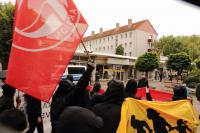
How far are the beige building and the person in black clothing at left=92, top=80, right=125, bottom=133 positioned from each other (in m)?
61.8

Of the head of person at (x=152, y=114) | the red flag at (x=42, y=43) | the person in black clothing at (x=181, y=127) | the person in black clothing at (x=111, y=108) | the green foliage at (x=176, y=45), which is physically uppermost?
the green foliage at (x=176, y=45)

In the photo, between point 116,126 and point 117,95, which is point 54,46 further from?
point 116,126

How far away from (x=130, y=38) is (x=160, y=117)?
6676 cm

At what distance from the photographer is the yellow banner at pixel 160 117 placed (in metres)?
4.29

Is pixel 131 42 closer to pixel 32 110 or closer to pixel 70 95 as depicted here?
pixel 32 110

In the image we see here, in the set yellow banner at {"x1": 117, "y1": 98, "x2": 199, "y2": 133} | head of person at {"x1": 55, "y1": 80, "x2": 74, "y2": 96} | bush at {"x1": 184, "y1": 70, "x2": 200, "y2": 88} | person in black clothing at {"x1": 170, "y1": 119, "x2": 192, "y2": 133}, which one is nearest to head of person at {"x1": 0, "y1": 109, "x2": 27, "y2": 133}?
yellow banner at {"x1": 117, "y1": 98, "x2": 199, "y2": 133}

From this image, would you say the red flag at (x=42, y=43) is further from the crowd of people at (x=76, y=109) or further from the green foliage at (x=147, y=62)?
the green foliage at (x=147, y=62)

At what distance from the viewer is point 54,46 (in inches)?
154

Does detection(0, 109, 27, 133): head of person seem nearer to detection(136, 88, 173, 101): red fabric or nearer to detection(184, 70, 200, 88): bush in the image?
detection(136, 88, 173, 101): red fabric

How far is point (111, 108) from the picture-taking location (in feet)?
12.2

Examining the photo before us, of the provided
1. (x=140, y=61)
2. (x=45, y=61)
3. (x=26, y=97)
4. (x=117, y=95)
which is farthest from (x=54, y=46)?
(x=140, y=61)

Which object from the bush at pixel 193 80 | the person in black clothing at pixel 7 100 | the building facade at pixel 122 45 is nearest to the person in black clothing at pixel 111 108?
the person in black clothing at pixel 7 100

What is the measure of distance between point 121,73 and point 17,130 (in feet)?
153

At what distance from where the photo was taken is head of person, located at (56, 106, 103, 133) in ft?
7.27
